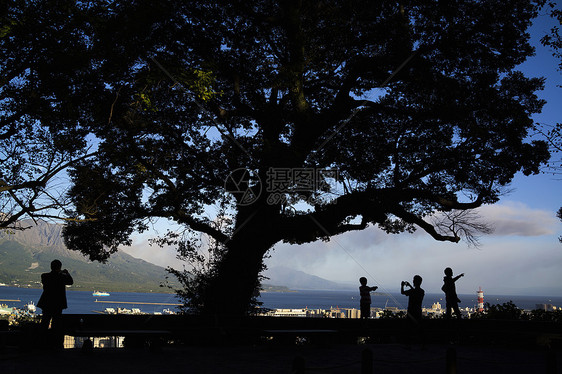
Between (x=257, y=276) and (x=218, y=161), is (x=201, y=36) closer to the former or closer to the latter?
(x=218, y=161)

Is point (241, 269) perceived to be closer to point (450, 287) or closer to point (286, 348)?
point (286, 348)

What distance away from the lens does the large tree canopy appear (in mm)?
15070

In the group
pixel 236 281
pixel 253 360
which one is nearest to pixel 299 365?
pixel 253 360

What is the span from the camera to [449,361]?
246 inches

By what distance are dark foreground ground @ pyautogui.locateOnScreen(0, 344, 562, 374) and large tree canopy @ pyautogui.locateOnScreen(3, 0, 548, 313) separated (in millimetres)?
3913

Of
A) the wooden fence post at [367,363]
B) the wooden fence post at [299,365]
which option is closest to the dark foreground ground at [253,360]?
the wooden fence post at [367,363]

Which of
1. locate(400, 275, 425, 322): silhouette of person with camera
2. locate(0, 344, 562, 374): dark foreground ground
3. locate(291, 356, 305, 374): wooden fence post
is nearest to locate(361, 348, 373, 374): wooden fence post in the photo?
locate(291, 356, 305, 374): wooden fence post

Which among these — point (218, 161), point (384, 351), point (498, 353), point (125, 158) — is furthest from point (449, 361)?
point (218, 161)

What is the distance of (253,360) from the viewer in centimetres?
1027

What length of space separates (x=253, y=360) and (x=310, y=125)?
8853mm

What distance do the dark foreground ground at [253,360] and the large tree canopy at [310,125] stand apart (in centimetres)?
391

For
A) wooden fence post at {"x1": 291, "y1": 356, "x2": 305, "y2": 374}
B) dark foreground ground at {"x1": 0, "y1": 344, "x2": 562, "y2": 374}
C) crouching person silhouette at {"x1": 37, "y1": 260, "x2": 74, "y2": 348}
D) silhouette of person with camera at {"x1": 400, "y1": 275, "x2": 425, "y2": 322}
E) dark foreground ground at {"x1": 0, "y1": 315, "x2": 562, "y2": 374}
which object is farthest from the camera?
silhouette of person with camera at {"x1": 400, "y1": 275, "x2": 425, "y2": 322}

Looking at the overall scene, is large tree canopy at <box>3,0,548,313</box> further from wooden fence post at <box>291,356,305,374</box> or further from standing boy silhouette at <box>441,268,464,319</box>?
wooden fence post at <box>291,356,305,374</box>

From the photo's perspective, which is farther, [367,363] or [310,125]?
[310,125]
